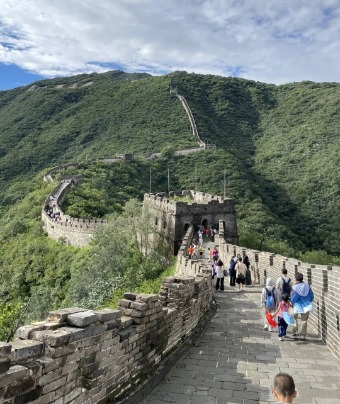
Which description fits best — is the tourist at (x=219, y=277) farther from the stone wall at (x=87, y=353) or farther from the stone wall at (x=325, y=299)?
the stone wall at (x=87, y=353)

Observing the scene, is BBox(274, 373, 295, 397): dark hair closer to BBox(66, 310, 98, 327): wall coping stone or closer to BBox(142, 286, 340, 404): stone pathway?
BBox(66, 310, 98, 327): wall coping stone

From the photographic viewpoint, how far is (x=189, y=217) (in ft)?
99.8

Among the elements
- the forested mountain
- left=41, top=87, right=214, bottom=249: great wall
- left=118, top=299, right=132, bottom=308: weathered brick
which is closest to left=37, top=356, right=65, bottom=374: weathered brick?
left=118, top=299, right=132, bottom=308: weathered brick

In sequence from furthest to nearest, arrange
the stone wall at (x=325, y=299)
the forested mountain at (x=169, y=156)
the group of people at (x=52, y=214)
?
1. the group of people at (x=52, y=214)
2. the forested mountain at (x=169, y=156)
3. the stone wall at (x=325, y=299)

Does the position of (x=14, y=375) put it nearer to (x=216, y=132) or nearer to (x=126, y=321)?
(x=126, y=321)

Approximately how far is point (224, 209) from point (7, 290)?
52.6 ft

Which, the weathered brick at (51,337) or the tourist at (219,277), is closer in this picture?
the weathered brick at (51,337)

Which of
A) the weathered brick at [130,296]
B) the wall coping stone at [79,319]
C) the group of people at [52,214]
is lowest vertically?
the wall coping stone at [79,319]

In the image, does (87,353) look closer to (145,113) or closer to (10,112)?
(145,113)

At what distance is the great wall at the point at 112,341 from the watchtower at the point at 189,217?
18528 millimetres

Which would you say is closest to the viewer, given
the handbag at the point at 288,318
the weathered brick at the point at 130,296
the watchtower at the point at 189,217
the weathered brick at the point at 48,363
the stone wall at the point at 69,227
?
the weathered brick at the point at 48,363

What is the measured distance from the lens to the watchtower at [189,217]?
29.9 m

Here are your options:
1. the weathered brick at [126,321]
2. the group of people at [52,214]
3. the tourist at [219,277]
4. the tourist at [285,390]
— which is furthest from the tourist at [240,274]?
the group of people at [52,214]

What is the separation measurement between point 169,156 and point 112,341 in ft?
219
